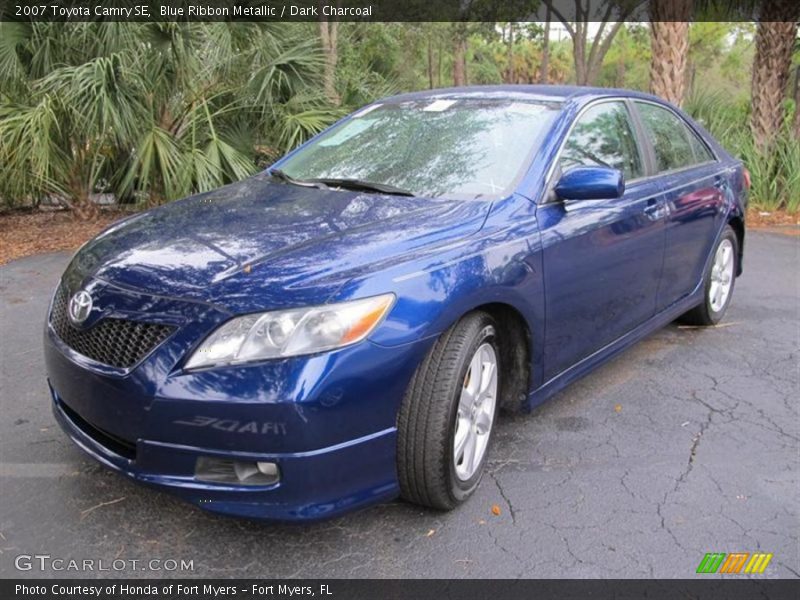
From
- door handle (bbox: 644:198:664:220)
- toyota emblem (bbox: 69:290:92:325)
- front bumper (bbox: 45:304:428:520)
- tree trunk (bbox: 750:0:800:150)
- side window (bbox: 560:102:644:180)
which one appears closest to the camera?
front bumper (bbox: 45:304:428:520)

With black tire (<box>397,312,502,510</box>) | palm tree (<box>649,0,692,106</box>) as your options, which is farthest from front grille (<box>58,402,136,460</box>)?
palm tree (<box>649,0,692,106</box>)

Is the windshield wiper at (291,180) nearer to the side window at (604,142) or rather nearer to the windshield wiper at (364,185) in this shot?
the windshield wiper at (364,185)

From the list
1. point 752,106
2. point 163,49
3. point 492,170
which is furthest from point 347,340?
point 752,106

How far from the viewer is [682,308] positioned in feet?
15.6

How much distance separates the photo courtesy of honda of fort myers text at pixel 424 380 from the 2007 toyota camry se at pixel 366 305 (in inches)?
0.5

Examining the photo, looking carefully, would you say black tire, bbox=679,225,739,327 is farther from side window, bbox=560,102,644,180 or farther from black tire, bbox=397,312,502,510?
black tire, bbox=397,312,502,510

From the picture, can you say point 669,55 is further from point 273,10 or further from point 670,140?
point 670,140

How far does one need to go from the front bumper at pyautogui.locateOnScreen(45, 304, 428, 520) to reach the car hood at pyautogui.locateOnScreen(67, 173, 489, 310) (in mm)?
259

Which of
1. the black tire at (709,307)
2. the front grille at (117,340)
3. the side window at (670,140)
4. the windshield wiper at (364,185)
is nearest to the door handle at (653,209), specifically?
the side window at (670,140)

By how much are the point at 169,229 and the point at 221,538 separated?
125cm

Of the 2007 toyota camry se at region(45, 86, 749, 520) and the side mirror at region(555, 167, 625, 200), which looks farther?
the side mirror at region(555, 167, 625, 200)

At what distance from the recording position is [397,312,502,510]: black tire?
2.60 m

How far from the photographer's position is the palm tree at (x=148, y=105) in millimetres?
7555

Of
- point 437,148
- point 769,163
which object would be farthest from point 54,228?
point 769,163
